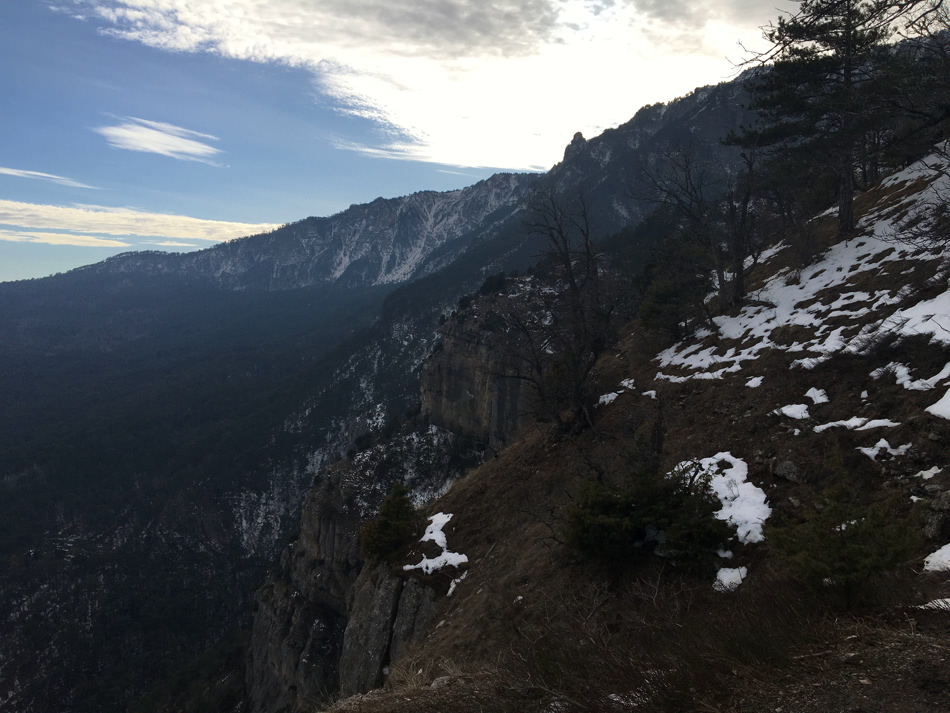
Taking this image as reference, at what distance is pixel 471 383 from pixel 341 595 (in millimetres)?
26376

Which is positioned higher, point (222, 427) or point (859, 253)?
point (859, 253)

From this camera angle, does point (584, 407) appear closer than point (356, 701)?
No

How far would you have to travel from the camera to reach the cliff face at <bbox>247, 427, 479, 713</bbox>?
41.7 feet

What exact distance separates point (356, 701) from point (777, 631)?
12.9ft

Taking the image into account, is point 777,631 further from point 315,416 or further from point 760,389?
point 315,416

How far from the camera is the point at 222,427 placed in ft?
483

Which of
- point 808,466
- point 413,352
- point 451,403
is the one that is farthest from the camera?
point 413,352

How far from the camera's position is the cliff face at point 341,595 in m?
12.7

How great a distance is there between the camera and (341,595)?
1426 inches

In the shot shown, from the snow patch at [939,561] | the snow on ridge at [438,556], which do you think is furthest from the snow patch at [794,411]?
the snow on ridge at [438,556]

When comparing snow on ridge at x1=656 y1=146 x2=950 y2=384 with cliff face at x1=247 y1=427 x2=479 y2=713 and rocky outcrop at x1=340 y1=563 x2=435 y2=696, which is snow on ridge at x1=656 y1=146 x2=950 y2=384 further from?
cliff face at x1=247 y1=427 x2=479 y2=713

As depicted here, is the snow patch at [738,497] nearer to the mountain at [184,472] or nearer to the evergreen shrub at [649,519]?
the evergreen shrub at [649,519]

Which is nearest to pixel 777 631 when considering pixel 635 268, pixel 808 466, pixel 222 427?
pixel 808 466

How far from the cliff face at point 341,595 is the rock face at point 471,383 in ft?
9.25
